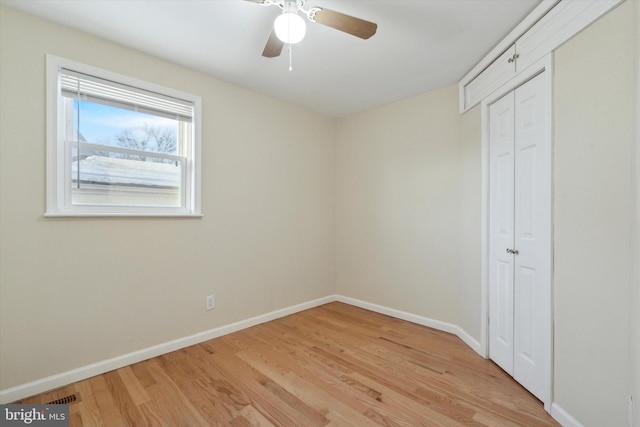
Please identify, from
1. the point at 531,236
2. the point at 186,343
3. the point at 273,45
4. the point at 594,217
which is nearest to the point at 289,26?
the point at 273,45

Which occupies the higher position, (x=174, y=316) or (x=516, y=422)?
(x=174, y=316)

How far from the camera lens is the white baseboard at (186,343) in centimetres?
187

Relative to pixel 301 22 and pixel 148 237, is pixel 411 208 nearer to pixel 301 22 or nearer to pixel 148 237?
pixel 301 22

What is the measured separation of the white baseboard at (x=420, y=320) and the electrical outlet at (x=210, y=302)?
5.94 ft

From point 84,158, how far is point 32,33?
0.84 meters

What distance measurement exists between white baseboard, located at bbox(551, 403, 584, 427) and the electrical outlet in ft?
8.81

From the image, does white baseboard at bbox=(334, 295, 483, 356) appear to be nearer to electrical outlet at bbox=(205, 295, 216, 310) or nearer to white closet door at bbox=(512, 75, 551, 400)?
white closet door at bbox=(512, 75, 551, 400)

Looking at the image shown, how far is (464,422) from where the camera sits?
1642 mm

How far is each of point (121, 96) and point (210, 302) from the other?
195 centimetres

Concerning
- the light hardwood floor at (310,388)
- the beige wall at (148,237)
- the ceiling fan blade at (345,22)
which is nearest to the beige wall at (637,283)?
the light hardwood floor at (310,388)

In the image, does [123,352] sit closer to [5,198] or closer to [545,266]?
[5,198]

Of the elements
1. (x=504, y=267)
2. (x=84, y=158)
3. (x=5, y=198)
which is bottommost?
(x=504, y=267)

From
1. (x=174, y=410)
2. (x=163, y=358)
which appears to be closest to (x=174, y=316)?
(x=163, y=358)

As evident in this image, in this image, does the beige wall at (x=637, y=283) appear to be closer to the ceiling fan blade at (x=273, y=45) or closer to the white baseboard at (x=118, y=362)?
the ceiling fan blade at (x=273, y=45)
